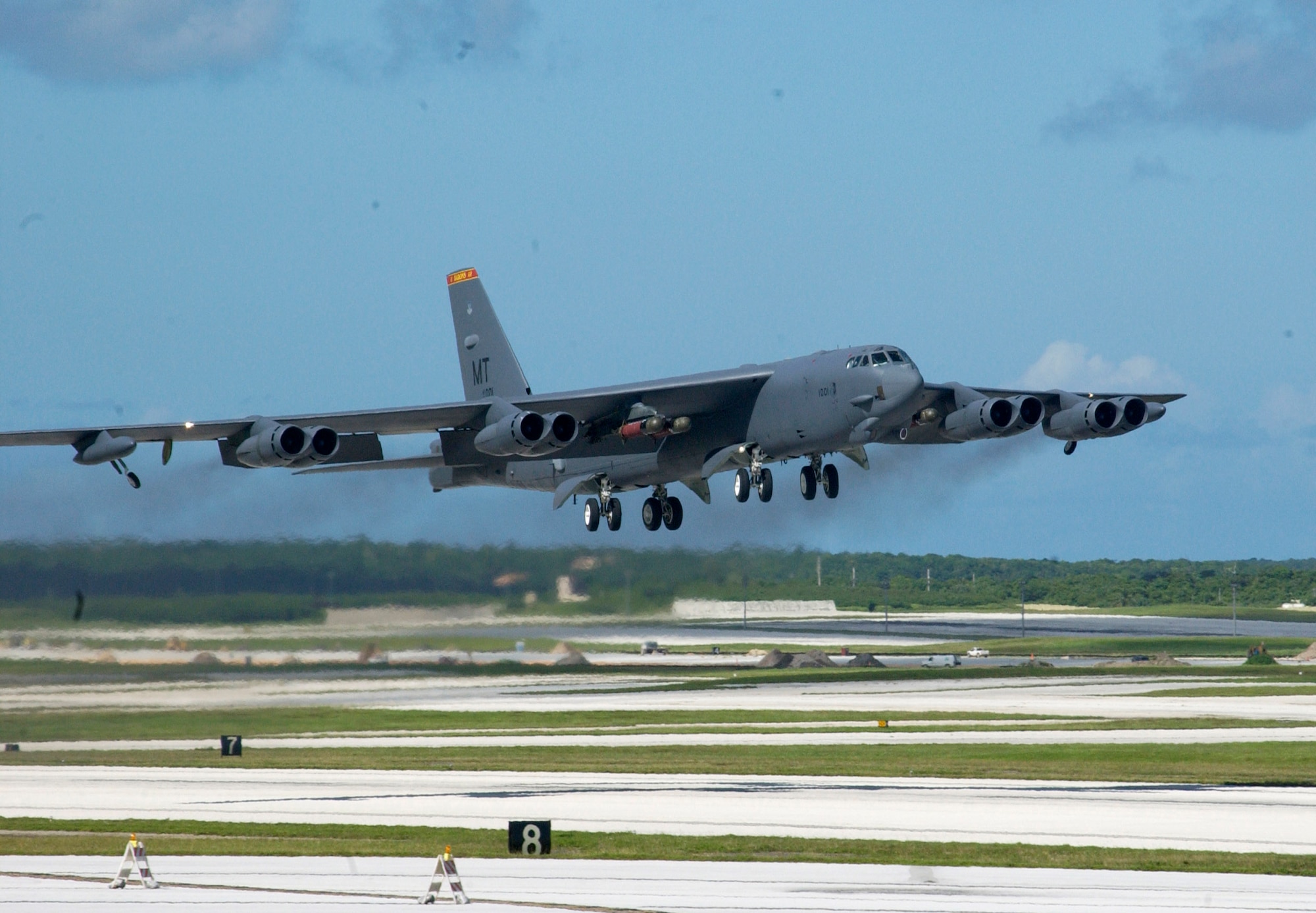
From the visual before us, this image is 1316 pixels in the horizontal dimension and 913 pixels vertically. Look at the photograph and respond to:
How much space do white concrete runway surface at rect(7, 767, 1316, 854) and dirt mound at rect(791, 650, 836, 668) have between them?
4498 centimetres

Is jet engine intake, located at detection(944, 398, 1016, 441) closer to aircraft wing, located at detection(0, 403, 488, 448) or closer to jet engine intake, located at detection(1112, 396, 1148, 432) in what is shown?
jet engine intake, located at detection(1112, 396, 1148, 432)

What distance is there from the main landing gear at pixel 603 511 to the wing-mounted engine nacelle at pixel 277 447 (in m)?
10.3

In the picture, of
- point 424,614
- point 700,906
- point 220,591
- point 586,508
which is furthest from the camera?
point 586,508

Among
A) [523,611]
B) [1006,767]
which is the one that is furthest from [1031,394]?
[523,611]

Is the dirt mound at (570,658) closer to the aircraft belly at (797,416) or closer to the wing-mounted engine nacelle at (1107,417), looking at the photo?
the aircraft belly at (797,416)

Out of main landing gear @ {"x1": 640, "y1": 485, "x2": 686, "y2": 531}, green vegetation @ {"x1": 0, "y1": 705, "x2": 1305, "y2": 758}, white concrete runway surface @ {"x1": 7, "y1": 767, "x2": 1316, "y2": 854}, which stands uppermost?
main landing gear @ {"x1": 640, "y1": 485, "x2": 686, "y2": 531}

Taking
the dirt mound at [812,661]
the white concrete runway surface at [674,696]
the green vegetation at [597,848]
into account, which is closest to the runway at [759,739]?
the white concrete runway surface at [674,696]

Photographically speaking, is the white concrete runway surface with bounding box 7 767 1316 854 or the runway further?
the runway

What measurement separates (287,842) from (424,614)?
45.9ft

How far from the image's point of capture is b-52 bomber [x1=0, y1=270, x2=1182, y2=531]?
38.3 m

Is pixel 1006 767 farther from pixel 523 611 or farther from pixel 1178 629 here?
pixel 1178 629

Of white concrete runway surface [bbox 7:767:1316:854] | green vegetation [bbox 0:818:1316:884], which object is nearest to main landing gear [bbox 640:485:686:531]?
white concrete runway surface [bbox 7:767:1316:854]

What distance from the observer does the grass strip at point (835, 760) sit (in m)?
33.8

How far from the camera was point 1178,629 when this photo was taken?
12531 cm
